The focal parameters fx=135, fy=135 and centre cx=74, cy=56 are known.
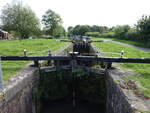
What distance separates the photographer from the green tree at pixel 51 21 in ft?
127

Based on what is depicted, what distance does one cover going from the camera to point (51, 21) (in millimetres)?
38625

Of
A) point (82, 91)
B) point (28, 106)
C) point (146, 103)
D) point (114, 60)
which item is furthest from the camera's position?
point (82, 91)

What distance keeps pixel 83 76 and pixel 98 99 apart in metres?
1.41

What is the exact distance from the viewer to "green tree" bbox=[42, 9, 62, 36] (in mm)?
38625

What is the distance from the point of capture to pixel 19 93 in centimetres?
456

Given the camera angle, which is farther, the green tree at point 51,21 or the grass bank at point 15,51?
the green tree at point 51,21

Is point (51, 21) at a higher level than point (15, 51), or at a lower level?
higher

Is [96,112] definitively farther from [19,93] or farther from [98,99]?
[19,93]

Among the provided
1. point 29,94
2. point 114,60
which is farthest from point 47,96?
point 114,60

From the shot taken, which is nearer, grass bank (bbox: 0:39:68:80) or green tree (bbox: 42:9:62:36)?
grass bank (bbox: 0:39:68:80)

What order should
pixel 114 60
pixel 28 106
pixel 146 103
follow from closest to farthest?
pixel 146 103 < pixel 28 106 < pixel 114 60

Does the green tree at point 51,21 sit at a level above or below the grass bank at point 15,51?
above

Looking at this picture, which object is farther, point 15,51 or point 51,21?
point 51,21

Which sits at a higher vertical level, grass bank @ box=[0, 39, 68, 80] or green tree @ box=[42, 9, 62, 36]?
green tree @ box=[42, 9, 62, 36]
